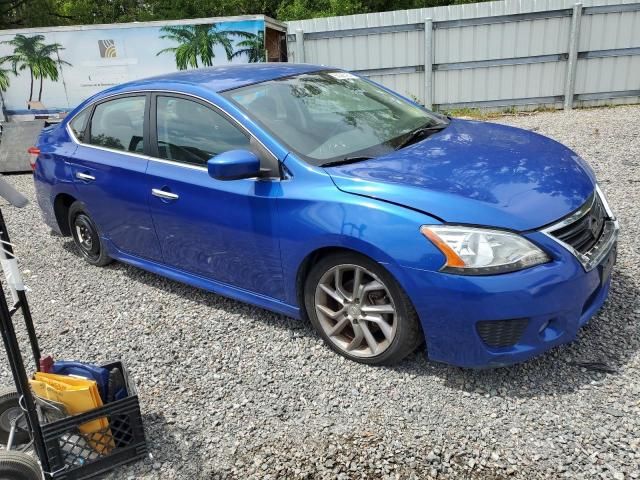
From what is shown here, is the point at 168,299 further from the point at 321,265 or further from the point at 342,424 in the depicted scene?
the point at 342,424

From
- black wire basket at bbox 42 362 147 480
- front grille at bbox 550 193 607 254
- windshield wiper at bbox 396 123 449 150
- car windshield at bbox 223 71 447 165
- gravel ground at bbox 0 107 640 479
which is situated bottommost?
gravel ground at bbox 0 107 640 479

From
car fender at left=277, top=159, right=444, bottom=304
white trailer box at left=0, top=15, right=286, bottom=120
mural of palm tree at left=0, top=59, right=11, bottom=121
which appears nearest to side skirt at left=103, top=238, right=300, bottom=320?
car fender at left=277, top=159, right=444, bottom=304

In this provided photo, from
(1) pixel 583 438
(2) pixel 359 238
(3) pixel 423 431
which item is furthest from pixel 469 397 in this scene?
(2) pixel 359 238

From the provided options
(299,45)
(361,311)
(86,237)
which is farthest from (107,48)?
(361,311)

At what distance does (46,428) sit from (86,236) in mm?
3006

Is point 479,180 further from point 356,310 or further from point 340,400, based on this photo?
point 340,400

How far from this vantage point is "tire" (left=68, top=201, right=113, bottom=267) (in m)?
4.96

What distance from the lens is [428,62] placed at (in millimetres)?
11703

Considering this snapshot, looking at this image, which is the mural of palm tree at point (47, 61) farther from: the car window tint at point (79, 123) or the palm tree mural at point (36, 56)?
the car window tint at point (79, 123)

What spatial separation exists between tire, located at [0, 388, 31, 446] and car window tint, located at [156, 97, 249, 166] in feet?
5.78

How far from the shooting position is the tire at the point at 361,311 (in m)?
3.00

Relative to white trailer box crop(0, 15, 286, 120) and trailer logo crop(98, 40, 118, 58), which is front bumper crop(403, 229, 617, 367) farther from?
trailer logo crop(98, 40, 118, 58)

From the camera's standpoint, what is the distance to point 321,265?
10.6ft

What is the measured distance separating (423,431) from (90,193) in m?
3.30
